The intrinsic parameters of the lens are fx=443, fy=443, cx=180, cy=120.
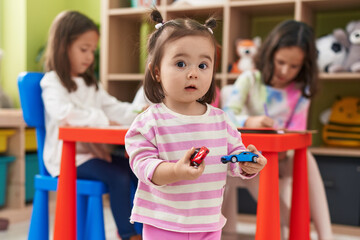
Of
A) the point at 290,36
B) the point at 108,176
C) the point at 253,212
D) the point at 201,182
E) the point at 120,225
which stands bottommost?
the point at 253,212

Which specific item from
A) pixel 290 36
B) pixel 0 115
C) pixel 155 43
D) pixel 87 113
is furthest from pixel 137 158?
pixel 0 115

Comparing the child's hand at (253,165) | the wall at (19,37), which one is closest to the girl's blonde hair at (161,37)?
the child's hand at (253,165)

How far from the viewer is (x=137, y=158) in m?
0.81

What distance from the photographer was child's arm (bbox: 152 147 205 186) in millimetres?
729

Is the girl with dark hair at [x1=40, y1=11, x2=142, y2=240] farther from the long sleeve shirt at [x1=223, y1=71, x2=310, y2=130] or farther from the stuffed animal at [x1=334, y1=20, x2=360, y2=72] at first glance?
the stuffed animal at [x1=334, y1=20, x2=360, y2=72]

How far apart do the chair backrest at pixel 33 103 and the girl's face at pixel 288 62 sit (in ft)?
2.97

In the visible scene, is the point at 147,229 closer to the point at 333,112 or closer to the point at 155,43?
the point at 155,43

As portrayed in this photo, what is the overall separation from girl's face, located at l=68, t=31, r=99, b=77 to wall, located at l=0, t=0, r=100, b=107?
4.12 ft

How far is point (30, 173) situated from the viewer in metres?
2.49

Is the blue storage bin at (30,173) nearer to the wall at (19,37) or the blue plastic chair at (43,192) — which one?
the wall at (19,37)

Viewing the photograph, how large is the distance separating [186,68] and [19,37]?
226cm

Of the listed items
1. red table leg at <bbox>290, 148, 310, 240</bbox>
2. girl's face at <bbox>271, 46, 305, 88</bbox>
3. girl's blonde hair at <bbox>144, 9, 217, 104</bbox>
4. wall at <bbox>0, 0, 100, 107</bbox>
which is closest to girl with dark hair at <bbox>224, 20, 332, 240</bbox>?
girl's face at <bbox>271, 46, 305, 88</bbox>

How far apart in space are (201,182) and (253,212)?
5.27 feet

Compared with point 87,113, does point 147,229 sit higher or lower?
lower
